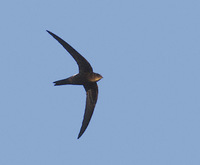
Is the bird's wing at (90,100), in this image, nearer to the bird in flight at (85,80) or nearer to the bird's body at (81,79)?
the bird in flight at (85,80)

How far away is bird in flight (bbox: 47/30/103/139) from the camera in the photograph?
14873 mm

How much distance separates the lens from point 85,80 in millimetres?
15359

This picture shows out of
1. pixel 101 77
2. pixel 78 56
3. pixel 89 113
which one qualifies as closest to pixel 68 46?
pixel 78 56

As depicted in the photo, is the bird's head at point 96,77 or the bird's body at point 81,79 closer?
the bird's body at point 81,79

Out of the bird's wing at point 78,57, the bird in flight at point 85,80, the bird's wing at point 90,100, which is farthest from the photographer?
the bird's wing at point 90,100

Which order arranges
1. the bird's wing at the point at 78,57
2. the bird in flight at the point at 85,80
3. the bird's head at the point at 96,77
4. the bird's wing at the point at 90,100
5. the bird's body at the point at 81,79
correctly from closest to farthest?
the bird's wing at the point at 78,57 < the bird in flight at the point at 85,80 < the bird's body at the point at 81,79 < the bird's head at the point at 96,77 < the bird's wing at the point at 90,100

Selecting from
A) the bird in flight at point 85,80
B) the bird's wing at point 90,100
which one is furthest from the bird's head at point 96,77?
the bird's wing at point 90,100

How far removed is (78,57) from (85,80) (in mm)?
879

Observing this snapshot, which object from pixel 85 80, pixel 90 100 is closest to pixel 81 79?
pixel 85 80

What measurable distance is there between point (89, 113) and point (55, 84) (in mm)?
1713

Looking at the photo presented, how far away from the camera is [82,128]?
51.4 feet

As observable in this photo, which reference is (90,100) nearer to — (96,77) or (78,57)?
(96,77)

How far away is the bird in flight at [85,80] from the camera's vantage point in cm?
1487

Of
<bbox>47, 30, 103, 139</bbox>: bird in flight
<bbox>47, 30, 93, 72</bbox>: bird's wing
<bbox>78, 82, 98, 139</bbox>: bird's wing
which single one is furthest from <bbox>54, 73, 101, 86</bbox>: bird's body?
<bbox>78, 82, 98, 139</bbox>: bird's wing
